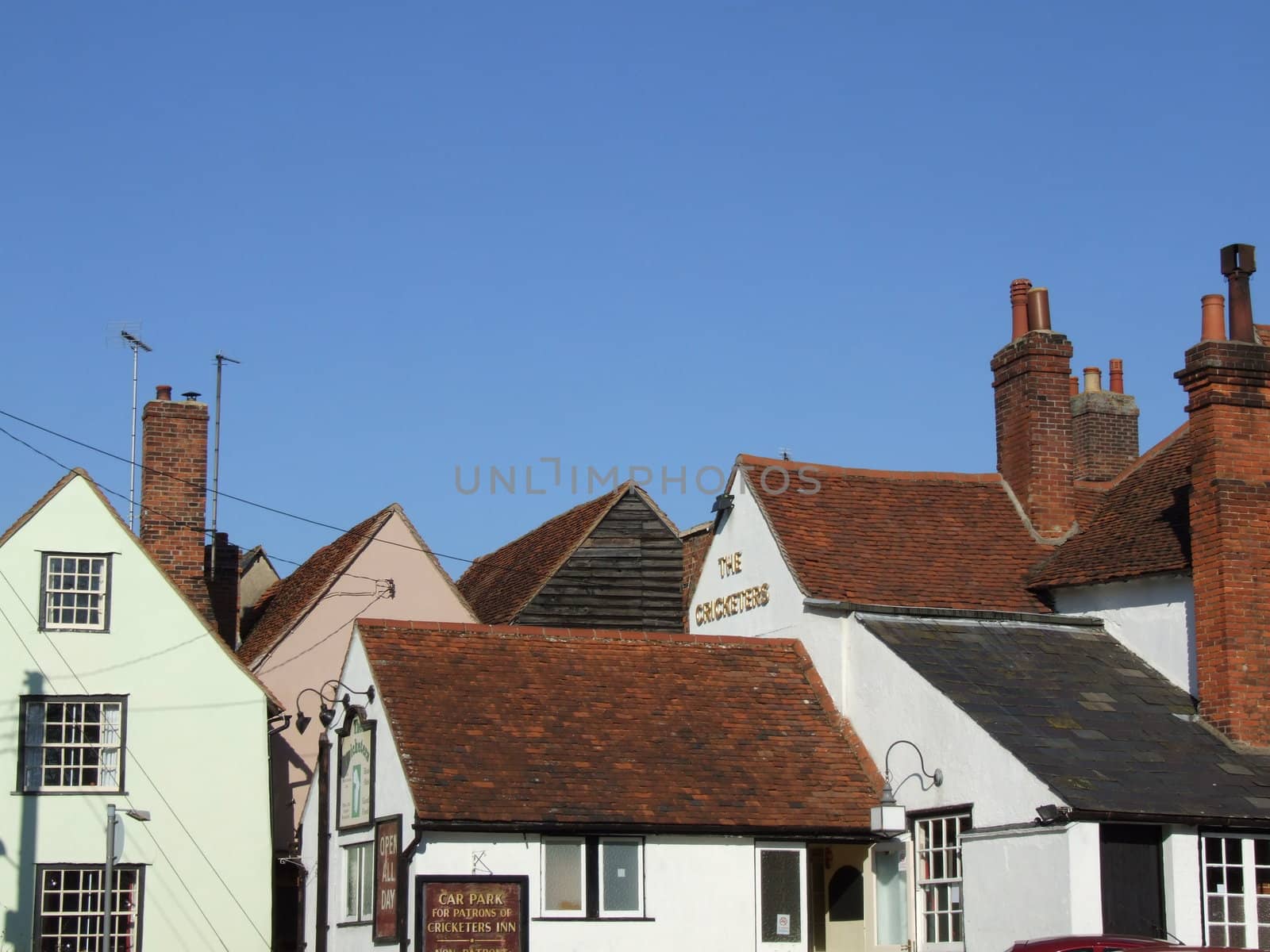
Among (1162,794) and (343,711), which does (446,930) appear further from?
(1162,794)

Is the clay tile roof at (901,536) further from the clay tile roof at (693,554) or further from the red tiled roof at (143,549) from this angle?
the red tiled roof at (143,549)

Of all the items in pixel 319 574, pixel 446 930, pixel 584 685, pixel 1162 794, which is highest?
pixel 319 574

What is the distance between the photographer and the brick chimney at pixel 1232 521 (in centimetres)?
2283

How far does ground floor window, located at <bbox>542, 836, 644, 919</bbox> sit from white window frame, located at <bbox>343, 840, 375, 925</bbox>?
2.94 m

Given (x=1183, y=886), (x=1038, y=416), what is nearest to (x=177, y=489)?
(x=1038, y=416)

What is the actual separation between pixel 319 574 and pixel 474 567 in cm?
935

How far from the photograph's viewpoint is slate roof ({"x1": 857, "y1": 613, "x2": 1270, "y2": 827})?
20.6m

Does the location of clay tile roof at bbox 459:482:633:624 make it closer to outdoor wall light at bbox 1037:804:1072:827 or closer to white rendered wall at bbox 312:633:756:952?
white rendered wall at bbox 312:633:756:952

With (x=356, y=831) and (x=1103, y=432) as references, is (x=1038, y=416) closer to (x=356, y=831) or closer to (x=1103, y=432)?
(x=1103, y=432)

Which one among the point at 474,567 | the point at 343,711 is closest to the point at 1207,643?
the point at 343,711

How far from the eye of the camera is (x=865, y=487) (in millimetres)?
29375

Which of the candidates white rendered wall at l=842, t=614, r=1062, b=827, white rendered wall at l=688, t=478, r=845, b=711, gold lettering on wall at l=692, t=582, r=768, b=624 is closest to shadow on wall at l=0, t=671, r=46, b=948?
gold lettering on wall at l=692, t=582, r=768, b=624

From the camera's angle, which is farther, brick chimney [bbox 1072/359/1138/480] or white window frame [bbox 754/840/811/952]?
brick chimney [bbox 1072/359/1138/480]

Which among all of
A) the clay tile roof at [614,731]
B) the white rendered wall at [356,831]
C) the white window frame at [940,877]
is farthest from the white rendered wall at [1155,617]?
the white rendered wall at [356,831]
